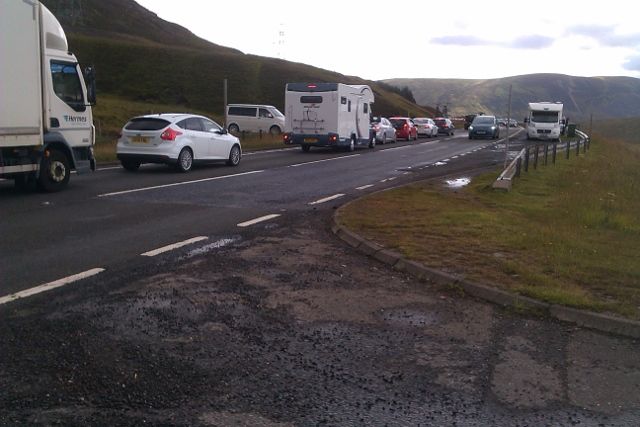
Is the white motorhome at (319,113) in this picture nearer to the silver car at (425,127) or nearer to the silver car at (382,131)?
the silver car at (382,131)

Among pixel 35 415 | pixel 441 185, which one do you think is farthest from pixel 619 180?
pixel 35 415

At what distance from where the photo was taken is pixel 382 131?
39.2 m

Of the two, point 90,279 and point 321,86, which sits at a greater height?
point 321,86

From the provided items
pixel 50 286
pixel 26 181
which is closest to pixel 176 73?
pixel 26 181

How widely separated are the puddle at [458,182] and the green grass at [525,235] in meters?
0.40

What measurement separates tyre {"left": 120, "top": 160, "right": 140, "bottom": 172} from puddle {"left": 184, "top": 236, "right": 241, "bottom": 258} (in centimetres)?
1024

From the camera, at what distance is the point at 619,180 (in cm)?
2017

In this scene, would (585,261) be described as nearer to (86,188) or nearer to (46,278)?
(46,278)

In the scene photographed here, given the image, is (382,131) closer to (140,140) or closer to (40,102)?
(140,140)

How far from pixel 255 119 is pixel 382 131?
7.79m

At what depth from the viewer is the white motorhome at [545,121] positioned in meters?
45.4

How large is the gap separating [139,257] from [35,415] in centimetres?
425

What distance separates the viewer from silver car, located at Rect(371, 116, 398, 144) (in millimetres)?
38094

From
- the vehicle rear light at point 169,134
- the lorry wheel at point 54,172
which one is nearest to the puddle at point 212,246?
the lorry wheel at point 54,172
